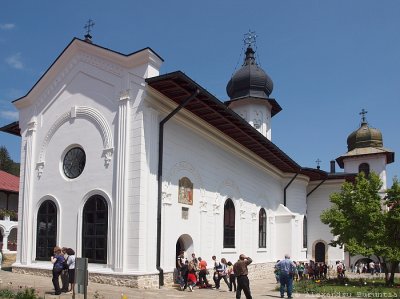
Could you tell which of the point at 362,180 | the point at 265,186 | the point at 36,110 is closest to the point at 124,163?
the point at 36,110

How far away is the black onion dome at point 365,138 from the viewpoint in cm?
3900

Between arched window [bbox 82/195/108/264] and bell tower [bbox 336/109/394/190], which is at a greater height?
bell tower [bbox 336/109/394/190]

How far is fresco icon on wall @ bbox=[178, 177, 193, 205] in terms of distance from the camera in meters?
16.0

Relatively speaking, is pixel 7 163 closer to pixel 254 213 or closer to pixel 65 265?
pixel 254 213

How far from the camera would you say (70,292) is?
463 inches

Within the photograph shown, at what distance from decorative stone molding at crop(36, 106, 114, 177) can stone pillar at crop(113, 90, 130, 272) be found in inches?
18.6

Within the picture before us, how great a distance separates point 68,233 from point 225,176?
7.37 m

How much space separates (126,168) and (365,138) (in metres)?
30.3

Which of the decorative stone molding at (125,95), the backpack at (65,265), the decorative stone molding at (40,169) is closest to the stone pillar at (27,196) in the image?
the decorative stone molding at (40,169)

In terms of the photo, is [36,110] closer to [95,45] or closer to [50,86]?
[50,86]

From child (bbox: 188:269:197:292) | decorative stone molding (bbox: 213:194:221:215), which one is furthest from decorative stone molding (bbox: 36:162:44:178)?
decorative stone molding (bbox: 213:194:221:215)

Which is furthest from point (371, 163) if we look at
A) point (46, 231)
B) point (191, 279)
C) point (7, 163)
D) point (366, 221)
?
point (7, 163)

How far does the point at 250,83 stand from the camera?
31562 millimetres

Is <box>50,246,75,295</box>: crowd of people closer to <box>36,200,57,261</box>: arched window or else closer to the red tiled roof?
<box>36,200,57,261</box>: arched window
